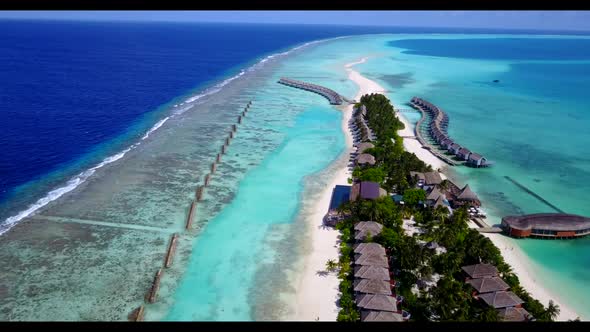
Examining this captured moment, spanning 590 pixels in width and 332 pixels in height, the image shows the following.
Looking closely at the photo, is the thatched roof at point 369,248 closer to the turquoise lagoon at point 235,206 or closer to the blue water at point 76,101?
the turquoise lagoon at point 235,206

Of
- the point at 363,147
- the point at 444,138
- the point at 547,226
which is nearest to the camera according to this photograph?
→ the point at 547,226

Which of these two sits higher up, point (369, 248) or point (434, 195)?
point (434, 195)

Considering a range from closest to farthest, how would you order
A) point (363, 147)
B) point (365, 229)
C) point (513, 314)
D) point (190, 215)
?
point (513, 314) → point (365, 229) → point (190, 215) → point (363, 147)

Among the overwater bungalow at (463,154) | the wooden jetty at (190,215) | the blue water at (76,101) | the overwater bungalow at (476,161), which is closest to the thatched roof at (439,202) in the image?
the overwater bungalow at (476,161)

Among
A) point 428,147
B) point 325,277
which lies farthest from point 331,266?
point 428,147

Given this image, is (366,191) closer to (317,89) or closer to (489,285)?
(489,285)
